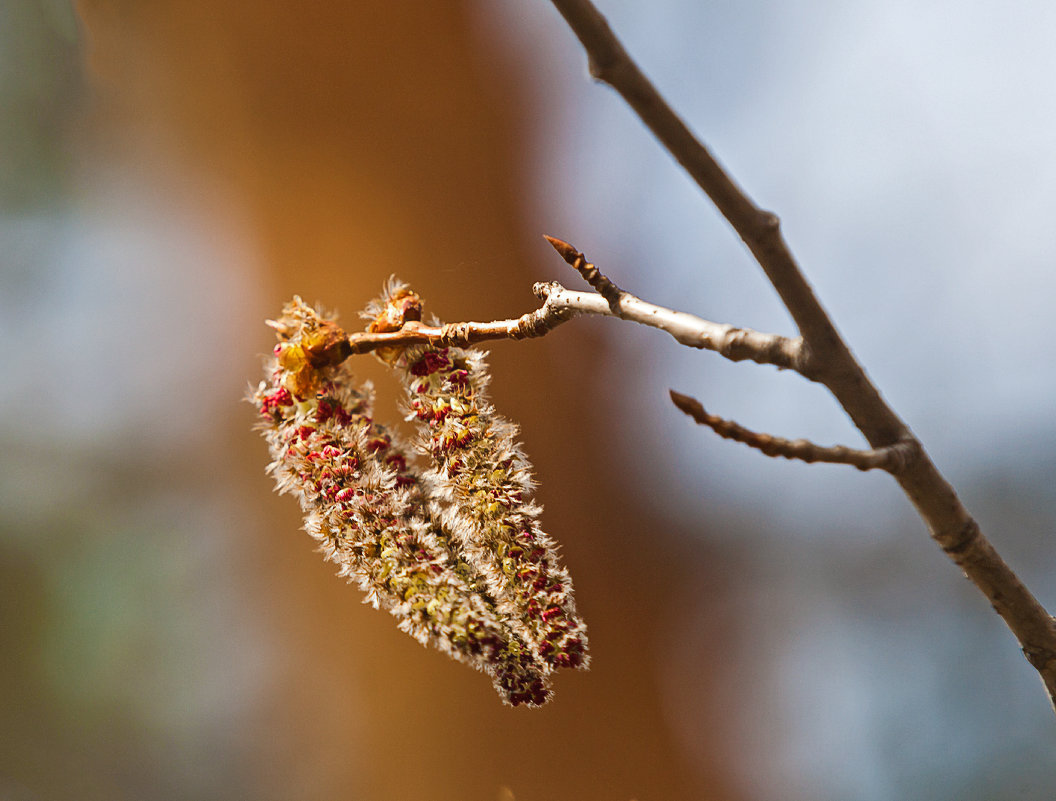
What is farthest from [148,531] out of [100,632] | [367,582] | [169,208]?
[367,582]

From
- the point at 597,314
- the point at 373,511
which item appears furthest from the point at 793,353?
the point at 373,511

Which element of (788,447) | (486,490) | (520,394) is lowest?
(788,447)

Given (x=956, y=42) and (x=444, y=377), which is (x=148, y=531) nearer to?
(x=444, y=377)

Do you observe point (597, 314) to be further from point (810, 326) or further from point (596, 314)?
point (810, 326)

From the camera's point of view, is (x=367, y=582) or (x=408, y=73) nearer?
(x=367, y=582)

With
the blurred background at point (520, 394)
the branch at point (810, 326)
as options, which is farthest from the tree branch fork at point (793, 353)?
the blurred background at point (520, 394)

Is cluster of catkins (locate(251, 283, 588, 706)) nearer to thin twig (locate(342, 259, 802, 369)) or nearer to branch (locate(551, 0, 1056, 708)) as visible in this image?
thin twig (locate(342, 259, 802, 369))

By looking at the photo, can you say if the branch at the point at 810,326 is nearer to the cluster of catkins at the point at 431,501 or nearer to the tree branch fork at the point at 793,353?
the tree branch fork at the point at 793,353
